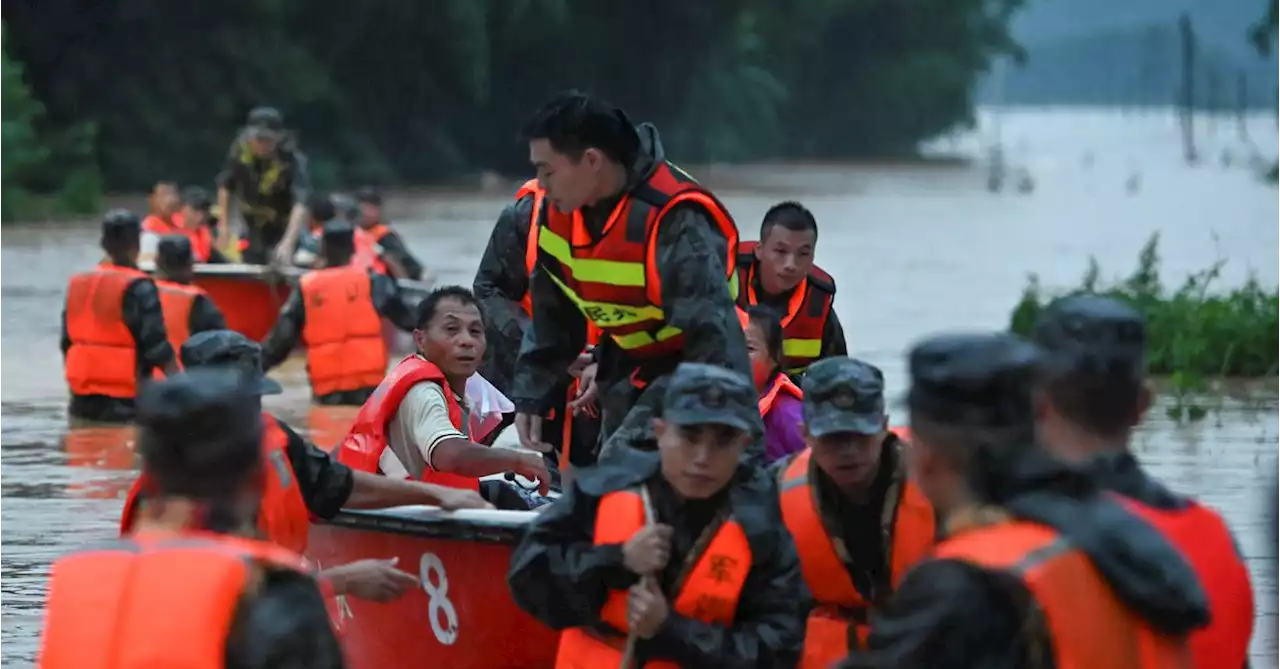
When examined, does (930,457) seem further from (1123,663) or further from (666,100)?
(666,100)

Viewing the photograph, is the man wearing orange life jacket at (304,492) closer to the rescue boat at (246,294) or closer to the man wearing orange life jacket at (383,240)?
the rescue boat at (246,294)

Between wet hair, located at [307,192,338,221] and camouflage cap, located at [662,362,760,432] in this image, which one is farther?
wet hair, located at [307,192,338,221]

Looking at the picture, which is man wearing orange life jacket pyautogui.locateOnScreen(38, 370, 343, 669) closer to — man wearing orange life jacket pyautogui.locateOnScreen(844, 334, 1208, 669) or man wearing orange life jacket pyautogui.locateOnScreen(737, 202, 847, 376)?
man wearing orange life jacket pyautogui.locateOnScreen(844, 334, 1208, 669)

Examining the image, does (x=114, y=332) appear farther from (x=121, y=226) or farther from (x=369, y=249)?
(x=369, y=249)

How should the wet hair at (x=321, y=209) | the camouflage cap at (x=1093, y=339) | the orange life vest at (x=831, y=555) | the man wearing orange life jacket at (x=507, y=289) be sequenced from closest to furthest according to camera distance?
the camouflage cap at (x=1093, y=339), the orange life vest at (x=831, y=555), the man wearing orange life jacket at (x=507, y=289), the wet hair at (x=321, y=209)

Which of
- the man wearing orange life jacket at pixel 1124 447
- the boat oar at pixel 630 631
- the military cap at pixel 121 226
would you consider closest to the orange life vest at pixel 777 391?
the boat oar at pixel 630 631

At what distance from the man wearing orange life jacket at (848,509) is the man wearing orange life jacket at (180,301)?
10.6 meters

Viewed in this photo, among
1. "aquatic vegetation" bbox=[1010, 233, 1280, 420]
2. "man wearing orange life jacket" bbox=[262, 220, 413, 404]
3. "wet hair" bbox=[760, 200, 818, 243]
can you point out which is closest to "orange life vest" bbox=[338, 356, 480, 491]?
"wet hair" bbox=[760, 200, 818, 243]

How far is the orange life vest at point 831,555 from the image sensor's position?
6086 millimetres

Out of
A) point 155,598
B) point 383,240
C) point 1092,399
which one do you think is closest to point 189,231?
point 383,240

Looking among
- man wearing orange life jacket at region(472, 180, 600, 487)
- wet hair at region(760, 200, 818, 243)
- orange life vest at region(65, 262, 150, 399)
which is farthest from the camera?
orange life vest at region(65, 262, 150, 399)

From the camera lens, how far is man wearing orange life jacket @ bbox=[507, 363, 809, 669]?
19.2 ft

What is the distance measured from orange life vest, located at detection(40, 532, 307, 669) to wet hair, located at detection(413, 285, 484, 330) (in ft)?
14.8

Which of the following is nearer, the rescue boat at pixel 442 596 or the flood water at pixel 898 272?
the rescue boat at pixel 442 596
